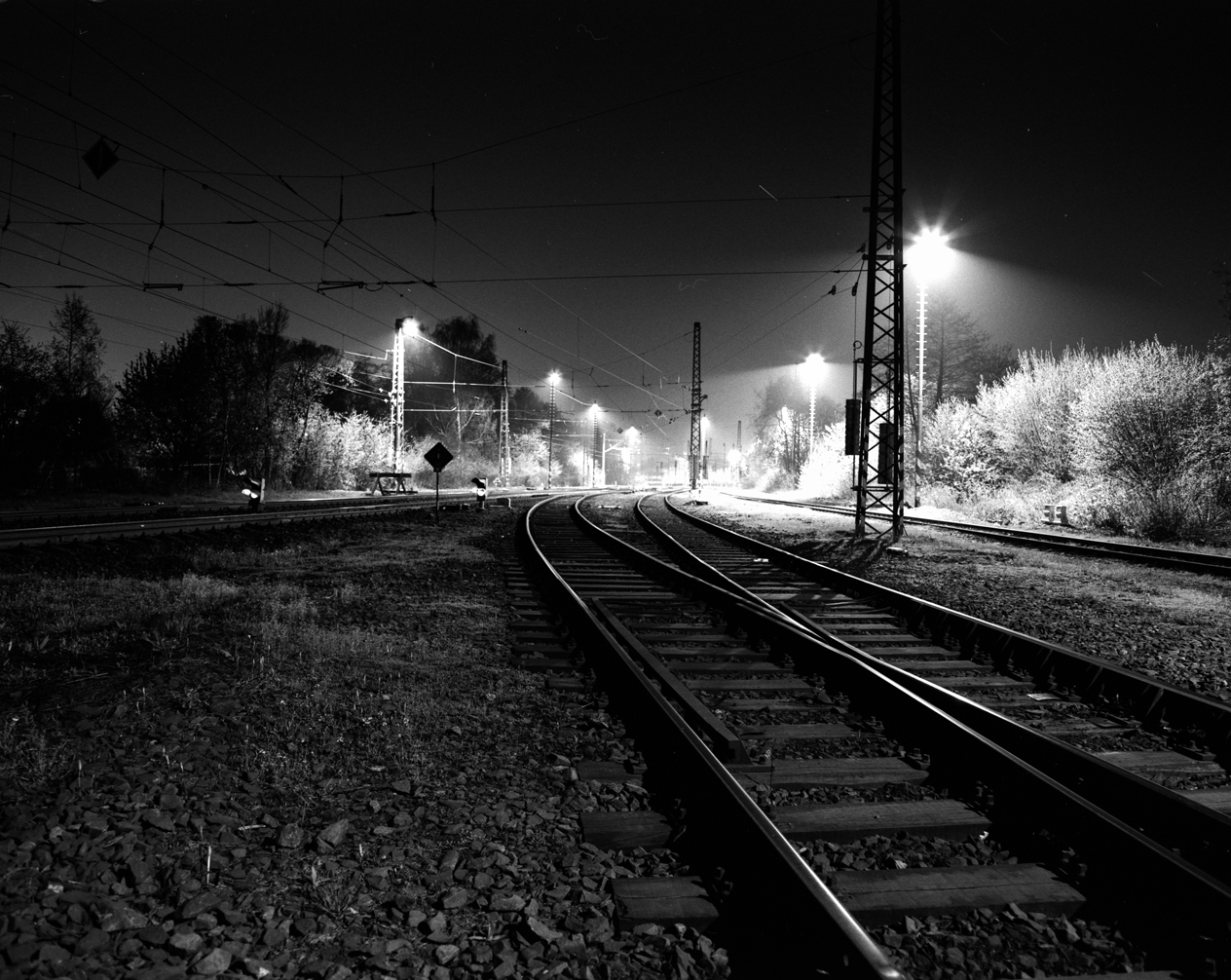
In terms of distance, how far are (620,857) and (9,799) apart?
2669 mm

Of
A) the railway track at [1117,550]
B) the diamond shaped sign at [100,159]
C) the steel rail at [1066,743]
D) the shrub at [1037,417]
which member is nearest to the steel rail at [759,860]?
the steel rail at [1066,743]

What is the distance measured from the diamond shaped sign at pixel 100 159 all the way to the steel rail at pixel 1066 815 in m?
14.8

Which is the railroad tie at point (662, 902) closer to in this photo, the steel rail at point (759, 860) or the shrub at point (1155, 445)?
the steel rail at point (759, 860)

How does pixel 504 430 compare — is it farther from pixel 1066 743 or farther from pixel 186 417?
pixel 1066 743

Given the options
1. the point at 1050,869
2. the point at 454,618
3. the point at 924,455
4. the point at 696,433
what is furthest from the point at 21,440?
the point at 924,455

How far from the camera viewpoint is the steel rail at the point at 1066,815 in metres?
2.53

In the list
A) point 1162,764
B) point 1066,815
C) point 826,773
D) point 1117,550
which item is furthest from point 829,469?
point 1066,815

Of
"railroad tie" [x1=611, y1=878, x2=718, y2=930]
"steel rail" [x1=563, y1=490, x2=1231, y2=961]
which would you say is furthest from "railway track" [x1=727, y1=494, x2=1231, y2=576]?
"railroad tie" [x1=611, y1=878, x2=718, y2=930]

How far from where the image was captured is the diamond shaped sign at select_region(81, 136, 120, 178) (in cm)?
1303

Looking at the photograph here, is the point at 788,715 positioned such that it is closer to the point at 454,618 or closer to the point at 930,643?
the point at 930,643

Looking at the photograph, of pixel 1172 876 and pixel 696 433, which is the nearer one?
pixel 1172 876

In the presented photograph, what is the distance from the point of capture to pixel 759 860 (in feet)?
9.09

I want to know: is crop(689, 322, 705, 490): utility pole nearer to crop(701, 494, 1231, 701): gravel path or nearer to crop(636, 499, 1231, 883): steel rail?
crop(701, 494, 1231, 701): gravel path

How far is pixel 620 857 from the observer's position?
10.1 ft
